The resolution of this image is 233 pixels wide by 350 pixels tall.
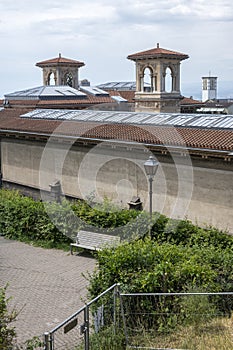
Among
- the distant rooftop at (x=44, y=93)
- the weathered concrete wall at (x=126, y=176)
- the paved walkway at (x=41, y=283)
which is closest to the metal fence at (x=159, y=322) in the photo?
the paved walkway at (x=41, y=283)

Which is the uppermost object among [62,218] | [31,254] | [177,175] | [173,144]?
[173,144]

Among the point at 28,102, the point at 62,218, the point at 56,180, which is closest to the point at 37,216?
the point at 62,218

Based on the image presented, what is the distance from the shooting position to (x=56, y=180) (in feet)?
70.0

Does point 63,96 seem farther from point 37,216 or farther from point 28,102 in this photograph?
point 37,216

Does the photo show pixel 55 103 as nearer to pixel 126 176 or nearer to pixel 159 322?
pixel 126 176

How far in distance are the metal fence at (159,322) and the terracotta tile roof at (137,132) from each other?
6.99m

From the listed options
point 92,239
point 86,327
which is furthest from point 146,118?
point 86,327

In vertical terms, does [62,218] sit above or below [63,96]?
below

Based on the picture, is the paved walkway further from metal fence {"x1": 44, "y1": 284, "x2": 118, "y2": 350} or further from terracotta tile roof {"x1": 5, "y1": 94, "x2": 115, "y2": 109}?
terracotta tile roof {"x1": 5, "y1": 94, "x2": 115, "y2": 109}

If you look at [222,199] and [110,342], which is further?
[222,199]

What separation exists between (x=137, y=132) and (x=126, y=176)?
5.51 ft

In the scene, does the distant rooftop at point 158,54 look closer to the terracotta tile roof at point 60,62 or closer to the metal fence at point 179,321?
the terracotta tile roof at point 60,62

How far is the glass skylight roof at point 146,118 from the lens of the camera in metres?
17.9

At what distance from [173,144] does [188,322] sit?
8.50 meters
